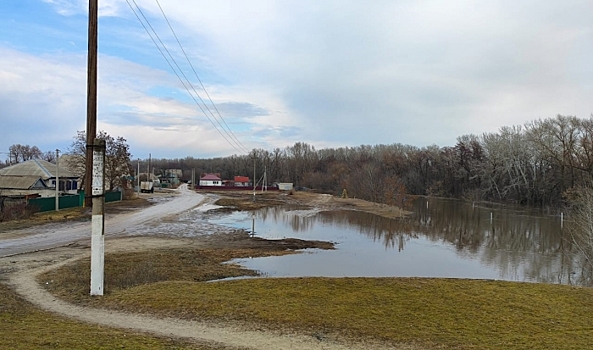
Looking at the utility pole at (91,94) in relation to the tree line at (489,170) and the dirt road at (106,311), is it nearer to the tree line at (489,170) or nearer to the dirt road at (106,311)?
the dirt road at (106,311)

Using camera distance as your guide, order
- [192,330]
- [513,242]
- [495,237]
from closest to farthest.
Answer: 1. [192,330]
2. [513,242]
3. [495,237]

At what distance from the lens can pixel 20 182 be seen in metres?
38.9

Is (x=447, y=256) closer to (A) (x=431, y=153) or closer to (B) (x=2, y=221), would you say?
(B) (x=2, y=221)

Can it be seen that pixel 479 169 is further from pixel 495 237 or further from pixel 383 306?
pixel 383 306

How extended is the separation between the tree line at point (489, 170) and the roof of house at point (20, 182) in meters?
31.0

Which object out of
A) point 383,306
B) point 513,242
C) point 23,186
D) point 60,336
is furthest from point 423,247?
point 23,186

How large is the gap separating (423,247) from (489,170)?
5369 cm

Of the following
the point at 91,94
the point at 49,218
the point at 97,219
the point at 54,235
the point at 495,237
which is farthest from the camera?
the point at 495,237

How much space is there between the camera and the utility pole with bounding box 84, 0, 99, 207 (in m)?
9.70

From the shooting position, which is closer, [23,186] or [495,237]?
[495,237]

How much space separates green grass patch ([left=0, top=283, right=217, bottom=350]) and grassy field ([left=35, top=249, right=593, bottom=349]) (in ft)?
4.97

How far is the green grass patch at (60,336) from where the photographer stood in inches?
228

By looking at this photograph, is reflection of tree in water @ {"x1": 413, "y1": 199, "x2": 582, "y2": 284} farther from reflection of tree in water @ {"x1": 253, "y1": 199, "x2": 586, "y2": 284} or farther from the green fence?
the green fence

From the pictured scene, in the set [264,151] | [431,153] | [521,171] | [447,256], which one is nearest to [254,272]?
[447,256]
